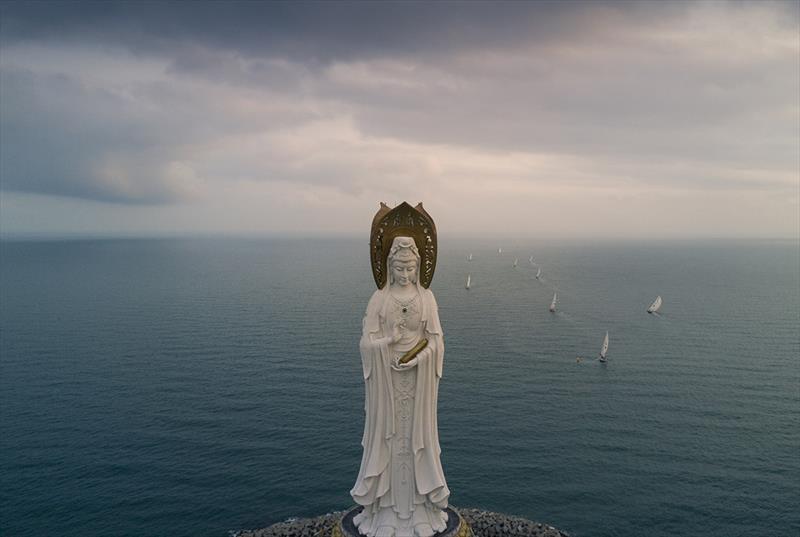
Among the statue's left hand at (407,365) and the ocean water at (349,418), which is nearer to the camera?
the statue's left hand at (407,365)

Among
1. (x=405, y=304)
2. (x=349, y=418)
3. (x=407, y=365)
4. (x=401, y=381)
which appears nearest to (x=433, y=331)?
(x=405, y=304)

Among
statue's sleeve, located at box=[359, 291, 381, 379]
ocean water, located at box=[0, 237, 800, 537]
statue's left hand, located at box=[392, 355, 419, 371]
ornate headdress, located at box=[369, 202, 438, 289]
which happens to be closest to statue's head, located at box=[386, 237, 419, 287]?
ornate headdress, located at box=[369, 202, 438, 289]

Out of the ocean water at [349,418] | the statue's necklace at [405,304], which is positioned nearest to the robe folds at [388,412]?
the statue's necklace at [405,304]

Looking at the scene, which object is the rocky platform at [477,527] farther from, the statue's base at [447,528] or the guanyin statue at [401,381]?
the guanyin statue at [401,381]

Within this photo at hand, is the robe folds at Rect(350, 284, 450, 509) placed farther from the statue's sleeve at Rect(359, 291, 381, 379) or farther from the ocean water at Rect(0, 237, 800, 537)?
the ocean water at Rect(0, 237, 800, 537)

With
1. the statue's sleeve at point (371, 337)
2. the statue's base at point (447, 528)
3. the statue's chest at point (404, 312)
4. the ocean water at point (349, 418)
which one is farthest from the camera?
the ocean water at point (349, 418)

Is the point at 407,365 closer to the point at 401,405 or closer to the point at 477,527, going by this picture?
the point at 401,405
